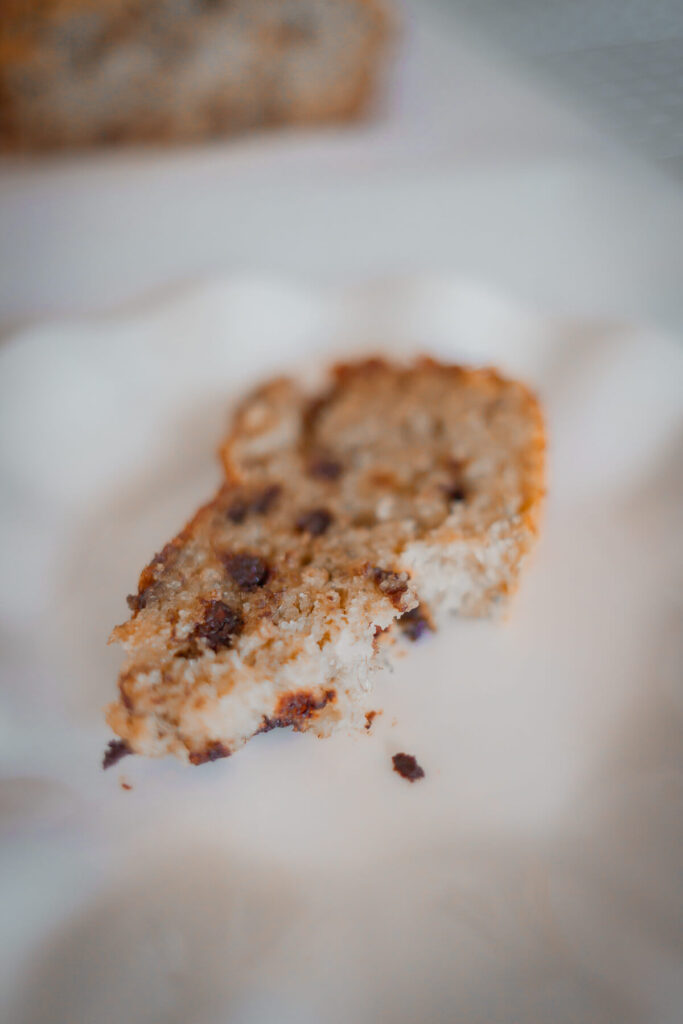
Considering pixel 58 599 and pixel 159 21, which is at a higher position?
pixel 159 21

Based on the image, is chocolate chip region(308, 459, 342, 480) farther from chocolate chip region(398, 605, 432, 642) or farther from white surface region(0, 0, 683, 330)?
white surface region(0, 0, 683, 330)

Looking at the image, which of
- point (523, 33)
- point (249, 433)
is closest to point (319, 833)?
point (249, 433)

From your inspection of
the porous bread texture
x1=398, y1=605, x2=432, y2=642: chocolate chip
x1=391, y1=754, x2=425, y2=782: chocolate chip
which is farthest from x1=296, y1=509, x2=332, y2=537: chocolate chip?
x1=391, y1=754, x2=425, y2=782: chocolate chip

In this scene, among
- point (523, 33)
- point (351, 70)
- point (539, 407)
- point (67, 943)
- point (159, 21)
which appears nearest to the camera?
point (67, 943)

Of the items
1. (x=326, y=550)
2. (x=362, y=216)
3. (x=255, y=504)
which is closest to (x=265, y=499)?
(x=255, y=504)

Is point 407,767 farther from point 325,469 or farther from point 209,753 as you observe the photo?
point 325,469

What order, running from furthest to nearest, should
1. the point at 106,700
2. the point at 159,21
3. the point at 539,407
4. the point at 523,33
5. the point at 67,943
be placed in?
the point at 523,33, the point at 159,21, the point at 539,407, the point at 106,700, the point at 67,943

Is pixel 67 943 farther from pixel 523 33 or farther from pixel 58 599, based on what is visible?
pixel 523 33
